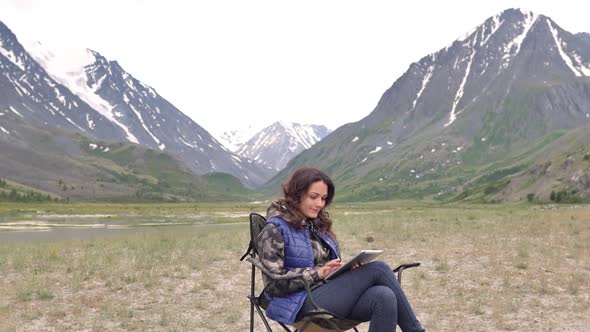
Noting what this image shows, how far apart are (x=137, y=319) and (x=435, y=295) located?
6997mm

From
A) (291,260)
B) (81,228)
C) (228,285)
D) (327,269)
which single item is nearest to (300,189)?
(291,260)

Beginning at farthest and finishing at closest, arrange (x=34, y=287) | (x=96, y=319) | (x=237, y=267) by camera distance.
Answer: (x=237, y=267) → (x=34, y=287) → (x=96, y=319)

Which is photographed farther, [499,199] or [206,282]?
[499,199]

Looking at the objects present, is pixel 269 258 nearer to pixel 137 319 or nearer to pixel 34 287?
pixel 137 319

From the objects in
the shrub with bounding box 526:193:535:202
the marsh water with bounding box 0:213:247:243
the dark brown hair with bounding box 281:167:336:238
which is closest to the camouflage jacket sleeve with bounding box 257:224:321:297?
the dark brown hair with bounding box 281:167:336:238

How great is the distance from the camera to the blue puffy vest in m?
6.09

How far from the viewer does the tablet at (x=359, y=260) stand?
585 cm

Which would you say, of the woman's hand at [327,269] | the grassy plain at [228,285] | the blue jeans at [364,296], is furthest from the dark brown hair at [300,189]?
the grassy plain at [228,285]

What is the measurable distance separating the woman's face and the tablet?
0.86m

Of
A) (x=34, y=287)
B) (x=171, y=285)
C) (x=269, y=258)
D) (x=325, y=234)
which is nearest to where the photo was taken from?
(x=269, y=258)

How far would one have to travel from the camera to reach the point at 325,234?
680 cm

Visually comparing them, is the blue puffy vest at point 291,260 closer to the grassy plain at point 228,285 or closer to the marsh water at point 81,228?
the grassy plain at point 228,285

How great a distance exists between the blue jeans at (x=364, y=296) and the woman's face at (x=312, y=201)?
91 cm

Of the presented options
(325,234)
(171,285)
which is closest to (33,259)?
(171,285)
